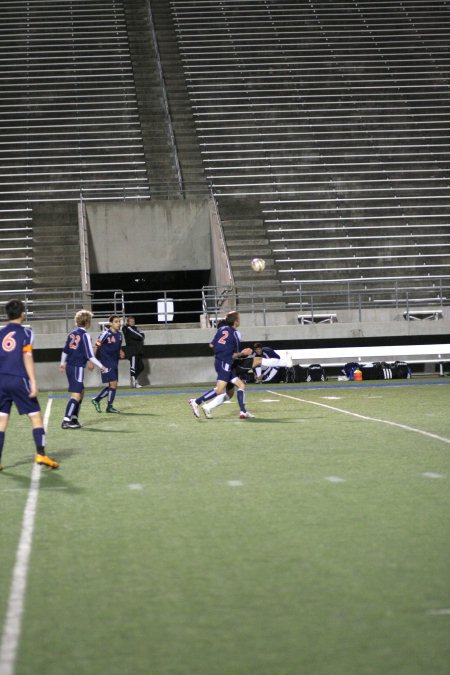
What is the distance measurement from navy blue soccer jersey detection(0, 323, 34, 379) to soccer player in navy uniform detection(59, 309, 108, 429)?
15.0ft

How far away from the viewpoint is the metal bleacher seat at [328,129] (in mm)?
32031

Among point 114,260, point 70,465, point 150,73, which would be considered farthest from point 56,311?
point 70,465

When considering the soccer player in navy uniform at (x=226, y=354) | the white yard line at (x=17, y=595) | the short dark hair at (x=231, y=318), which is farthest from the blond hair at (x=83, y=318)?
the white yard line at (x=17, y=595)

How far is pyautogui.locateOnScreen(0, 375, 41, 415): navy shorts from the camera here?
31.0ft

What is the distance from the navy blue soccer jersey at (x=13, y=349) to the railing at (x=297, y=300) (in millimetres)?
16664

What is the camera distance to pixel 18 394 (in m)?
9.46

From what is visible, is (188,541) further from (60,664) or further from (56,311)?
(56,311)

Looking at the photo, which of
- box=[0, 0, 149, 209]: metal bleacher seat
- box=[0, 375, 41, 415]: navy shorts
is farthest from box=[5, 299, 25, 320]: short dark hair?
box=[0, 0, 149, 209]: metal bleacher seat

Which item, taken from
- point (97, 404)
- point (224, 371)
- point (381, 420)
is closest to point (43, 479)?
point (224, 371)

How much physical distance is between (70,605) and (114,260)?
90.1 ft

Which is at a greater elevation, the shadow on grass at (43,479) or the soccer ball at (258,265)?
the soccer ball at (258,265)

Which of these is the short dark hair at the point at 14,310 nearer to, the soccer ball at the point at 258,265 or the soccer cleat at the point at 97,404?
the soccer cleat at the point at 97,404

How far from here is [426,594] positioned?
16.2 ft

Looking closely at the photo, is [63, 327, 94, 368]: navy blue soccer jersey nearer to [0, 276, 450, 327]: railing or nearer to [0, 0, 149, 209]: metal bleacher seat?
[0, 276, 450, 327]: railing
